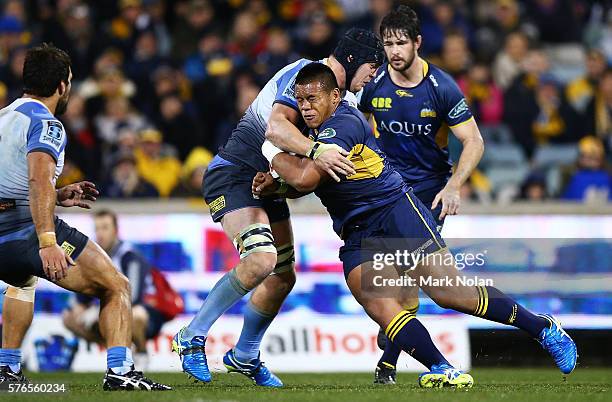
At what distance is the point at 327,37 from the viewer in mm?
17656

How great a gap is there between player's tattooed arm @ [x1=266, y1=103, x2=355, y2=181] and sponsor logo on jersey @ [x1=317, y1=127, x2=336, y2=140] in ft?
0.27

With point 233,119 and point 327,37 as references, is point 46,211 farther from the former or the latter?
point 327,37

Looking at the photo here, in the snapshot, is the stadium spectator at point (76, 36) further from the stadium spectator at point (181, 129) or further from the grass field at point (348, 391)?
Answer: the grass field at point (348, 391)

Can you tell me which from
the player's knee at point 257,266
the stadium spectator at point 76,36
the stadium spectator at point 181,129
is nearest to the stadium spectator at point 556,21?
the stadium spectator at point 181,129

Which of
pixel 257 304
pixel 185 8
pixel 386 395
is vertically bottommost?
pixel 386 395

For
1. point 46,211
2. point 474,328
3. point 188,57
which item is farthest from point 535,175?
point 46,211

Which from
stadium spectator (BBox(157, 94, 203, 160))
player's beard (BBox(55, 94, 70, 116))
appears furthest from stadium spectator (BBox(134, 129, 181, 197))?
player's beard (BBox(55, 94, 70, 116))

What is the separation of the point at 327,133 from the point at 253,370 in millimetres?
2263

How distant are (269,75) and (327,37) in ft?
4.23

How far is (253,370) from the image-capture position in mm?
9438

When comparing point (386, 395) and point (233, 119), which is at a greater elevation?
point (233, 119)

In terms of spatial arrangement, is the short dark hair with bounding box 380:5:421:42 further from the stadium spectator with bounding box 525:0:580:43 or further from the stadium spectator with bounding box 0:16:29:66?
the stadium spectator with bounding box 525:0:580:43

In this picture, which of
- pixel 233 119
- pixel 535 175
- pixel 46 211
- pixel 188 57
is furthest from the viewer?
pixel 188 57

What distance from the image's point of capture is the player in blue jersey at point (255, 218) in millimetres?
8852
